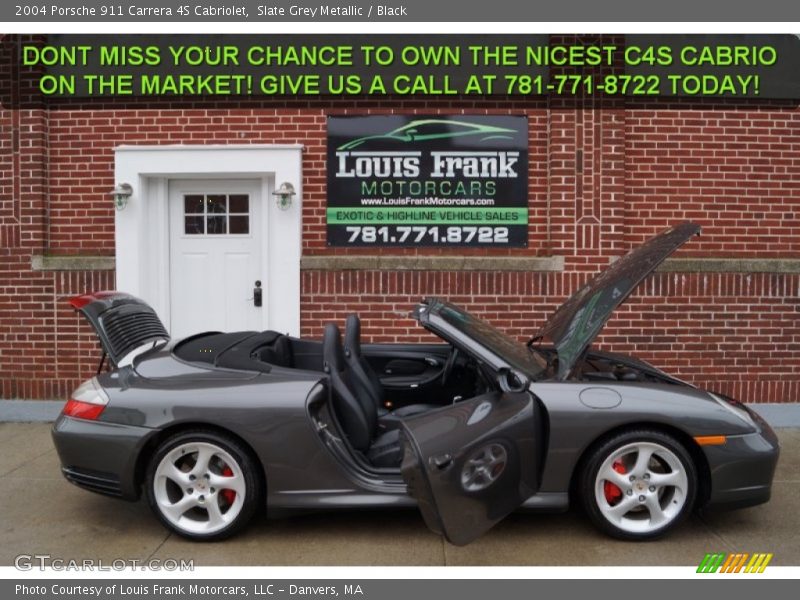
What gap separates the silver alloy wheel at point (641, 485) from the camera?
4000 mm

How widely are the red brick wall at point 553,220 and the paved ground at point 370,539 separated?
2865mm

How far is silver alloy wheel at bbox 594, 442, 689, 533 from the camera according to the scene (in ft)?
13.1

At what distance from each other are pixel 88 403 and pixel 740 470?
11.9 ft

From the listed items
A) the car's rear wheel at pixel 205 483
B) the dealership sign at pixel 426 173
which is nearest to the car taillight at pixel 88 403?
the car's rear wheel at pixel 205 483

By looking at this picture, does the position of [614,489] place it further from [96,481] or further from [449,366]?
[96,481]

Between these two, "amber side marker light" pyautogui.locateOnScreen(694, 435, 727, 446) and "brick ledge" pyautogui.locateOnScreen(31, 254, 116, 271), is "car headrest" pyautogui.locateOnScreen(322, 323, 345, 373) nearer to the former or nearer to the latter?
"amber side marker light" pyautogui.locateOnScreen(694, 435, 727, 446)

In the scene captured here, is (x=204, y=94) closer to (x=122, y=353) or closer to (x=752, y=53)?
(x=122, y=353)

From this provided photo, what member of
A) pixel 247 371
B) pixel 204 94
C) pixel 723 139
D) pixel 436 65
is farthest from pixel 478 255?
pixel 247 371

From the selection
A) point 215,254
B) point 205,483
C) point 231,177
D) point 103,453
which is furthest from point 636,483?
point 231,177

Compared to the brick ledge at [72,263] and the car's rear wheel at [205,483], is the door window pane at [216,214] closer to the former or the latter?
the brick ledge at [72,263]

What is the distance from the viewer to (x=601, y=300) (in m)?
4.25

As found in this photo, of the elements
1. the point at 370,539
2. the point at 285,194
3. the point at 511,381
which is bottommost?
the point at 370,539

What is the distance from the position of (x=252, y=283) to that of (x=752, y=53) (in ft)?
18.5

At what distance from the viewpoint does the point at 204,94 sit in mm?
7578
